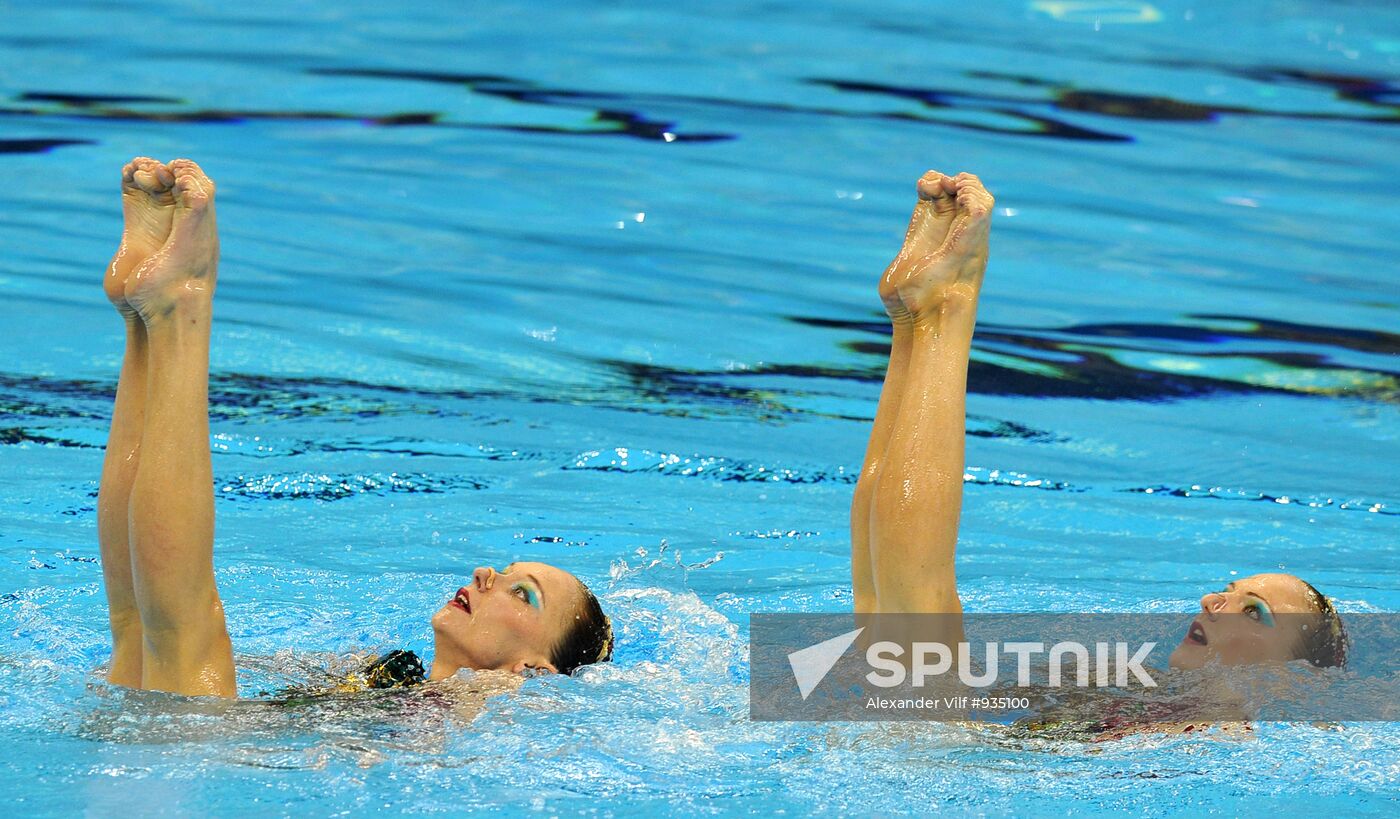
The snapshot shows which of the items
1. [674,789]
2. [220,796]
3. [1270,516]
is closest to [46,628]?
[220,796]

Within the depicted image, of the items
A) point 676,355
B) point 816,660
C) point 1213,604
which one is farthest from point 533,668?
point 676,355

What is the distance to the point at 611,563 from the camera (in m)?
5.52

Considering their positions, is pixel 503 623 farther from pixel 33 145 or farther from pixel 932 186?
pixel 33 145

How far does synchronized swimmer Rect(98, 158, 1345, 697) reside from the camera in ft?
12.0

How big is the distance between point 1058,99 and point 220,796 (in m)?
9.00

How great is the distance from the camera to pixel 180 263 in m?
3.62

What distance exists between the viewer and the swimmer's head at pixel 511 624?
4.25m

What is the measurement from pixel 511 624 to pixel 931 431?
4.00 ft

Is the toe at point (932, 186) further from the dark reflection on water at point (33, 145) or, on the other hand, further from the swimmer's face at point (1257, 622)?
the dark reflection on water at point (33, 145)

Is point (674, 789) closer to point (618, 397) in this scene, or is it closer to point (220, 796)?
point (220, 796)

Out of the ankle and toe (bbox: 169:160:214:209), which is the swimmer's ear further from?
toe (bbox: 169:160:214:209)

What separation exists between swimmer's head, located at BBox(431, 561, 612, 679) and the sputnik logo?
0.60 metres

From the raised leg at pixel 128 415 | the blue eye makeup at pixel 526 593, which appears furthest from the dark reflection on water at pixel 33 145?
the blue eye makeup at pixel 526 593

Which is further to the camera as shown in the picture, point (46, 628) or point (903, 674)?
point (46, 628)
